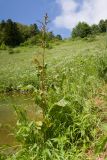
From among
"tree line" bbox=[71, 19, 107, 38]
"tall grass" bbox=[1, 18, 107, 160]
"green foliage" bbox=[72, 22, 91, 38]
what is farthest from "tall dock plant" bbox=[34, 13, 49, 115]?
"green foliage" bbox=[72, 22, 91, 38]

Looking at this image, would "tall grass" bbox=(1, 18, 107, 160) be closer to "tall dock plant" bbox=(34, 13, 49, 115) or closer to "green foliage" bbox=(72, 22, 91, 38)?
"tall dock plant" bbox=(34, 13, 49, 115)

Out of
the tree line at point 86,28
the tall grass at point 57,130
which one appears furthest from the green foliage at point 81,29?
the tall grass at point 57,130

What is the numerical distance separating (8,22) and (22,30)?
215 inches

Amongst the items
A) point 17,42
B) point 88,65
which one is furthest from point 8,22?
point 88,65

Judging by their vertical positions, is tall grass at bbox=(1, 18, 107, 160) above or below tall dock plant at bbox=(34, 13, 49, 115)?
below

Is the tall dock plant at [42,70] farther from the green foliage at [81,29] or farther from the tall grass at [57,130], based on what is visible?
the green foliage at [81,29]

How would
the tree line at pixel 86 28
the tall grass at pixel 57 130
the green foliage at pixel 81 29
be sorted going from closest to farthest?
the tall grass at pixel 57 130 < the tree line at pixel 86 28 < the green foliage at pixel 81 29

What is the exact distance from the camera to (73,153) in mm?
4160

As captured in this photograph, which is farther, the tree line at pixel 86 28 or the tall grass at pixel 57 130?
the tree line at pixel 86 28

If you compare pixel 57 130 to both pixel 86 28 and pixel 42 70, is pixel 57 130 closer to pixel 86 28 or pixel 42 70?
pixel 42 70

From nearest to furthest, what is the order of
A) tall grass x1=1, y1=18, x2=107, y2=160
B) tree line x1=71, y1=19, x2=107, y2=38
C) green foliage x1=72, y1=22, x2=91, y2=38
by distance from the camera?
tall grass x1=1, y1=18, x2=107, y2=160 < tree line x1=71, y1=19, x2=107, y2=38 < green foliage x1=72, y1=22, x2=91, y2=38

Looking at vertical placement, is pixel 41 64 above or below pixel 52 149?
above

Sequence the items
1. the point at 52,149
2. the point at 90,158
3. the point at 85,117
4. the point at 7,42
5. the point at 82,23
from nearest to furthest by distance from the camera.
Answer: the point at 90,158, the point at 52,149, the point at 85,117, the point at 7,42, the point at 82,23

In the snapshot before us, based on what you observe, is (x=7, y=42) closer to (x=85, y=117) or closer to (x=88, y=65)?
(x=88, y=65)
